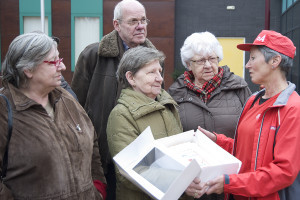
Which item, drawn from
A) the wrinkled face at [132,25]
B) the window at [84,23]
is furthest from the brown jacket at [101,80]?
the window at [84,23]

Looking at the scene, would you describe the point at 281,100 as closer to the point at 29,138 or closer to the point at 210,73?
the point at 210,73

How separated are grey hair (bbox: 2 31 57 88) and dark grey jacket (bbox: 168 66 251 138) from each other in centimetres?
150

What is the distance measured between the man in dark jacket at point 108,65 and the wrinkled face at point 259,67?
4.43ft

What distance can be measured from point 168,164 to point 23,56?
1.18 metres

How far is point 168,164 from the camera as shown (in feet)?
7.50

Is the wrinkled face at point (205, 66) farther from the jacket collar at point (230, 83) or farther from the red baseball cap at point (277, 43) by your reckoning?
the red baseball cap at point (277, 43)

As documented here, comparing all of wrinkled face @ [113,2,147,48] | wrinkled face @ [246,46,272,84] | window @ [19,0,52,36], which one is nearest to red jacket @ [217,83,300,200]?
wrinkled face @ [246,46,272,84]

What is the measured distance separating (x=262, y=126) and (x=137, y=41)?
169 centimetres

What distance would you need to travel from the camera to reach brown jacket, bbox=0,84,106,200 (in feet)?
7.10

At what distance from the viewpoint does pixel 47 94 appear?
251cm

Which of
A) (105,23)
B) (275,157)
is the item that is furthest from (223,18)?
(275,157)

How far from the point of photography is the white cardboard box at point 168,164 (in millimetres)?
2143

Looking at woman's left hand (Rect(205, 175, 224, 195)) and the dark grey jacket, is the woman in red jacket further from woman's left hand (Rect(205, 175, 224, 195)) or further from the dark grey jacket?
the dark grey jacket

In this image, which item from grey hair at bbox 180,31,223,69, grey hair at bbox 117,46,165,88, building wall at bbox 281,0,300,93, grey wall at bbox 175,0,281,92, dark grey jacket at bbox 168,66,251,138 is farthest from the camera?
grey wall at bbox 175,0,281,92
